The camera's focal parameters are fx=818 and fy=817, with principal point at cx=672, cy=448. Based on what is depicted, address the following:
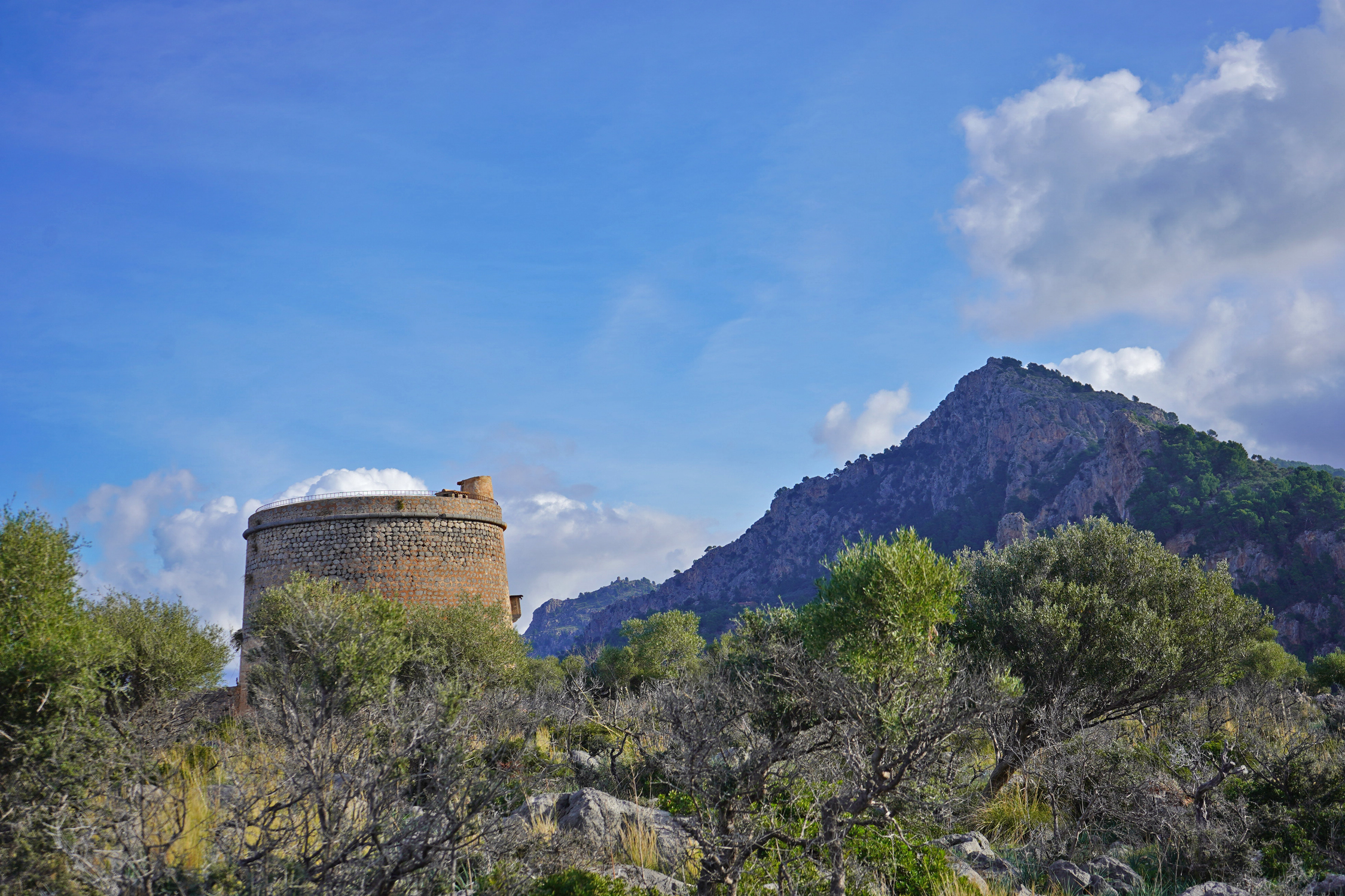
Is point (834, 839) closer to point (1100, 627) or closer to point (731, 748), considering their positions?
point (731, 748)

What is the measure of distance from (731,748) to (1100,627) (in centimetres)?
831

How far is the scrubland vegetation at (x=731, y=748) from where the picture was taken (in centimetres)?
679

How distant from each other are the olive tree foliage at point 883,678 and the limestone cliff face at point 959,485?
88.6 metres

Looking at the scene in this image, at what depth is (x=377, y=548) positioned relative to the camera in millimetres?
29203

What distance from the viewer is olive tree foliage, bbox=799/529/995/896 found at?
7352mm

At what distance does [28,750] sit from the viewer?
30.5 feet

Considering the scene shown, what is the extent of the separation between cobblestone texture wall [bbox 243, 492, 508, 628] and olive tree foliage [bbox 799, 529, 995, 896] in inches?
633

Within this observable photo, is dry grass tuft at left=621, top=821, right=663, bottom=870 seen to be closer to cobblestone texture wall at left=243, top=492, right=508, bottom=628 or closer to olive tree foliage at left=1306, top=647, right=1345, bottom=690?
cobblestone texture wall at left=243, top=492, right=508, bottom=628

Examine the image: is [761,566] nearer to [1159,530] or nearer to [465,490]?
[1159,530]

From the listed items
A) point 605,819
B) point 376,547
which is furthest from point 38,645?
point 376,547

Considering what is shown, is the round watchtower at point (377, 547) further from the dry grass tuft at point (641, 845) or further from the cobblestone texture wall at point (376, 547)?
the dry grass tuft at point (641, 845)

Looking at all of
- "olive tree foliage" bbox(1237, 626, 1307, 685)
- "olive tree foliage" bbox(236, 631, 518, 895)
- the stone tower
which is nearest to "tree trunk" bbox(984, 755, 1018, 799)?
"olive tree foliage" bbox(236, 631, 518, 895)

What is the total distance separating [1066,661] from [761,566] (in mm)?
126473

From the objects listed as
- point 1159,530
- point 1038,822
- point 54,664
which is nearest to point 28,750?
point 54,664
